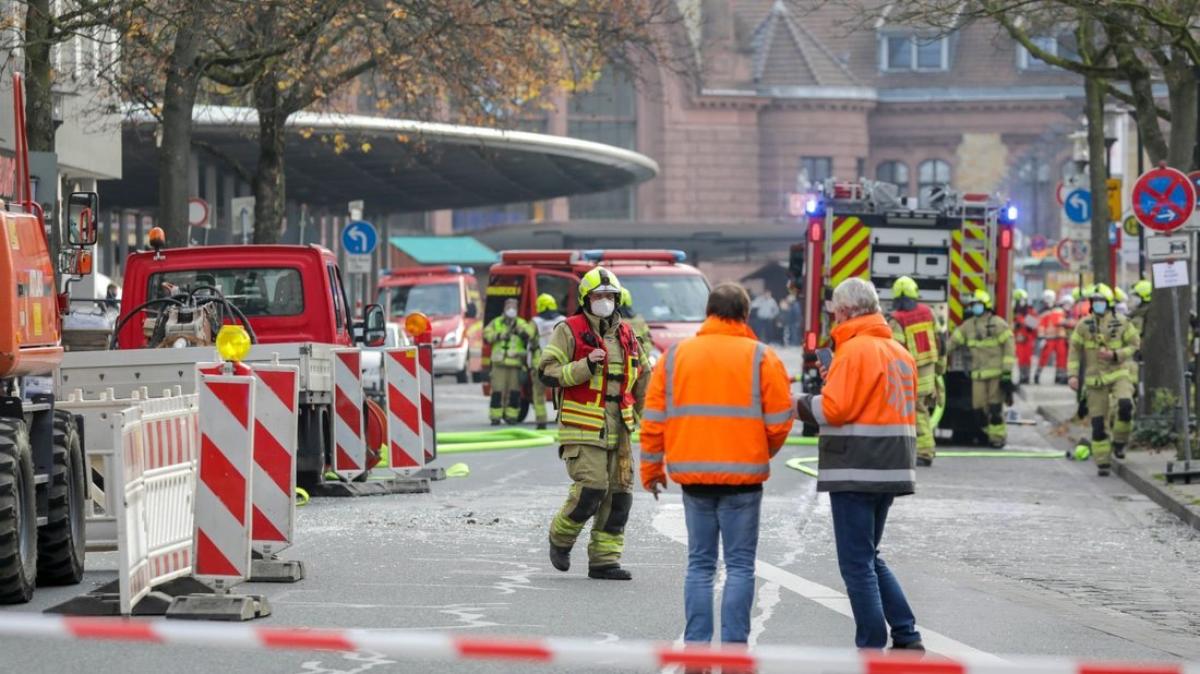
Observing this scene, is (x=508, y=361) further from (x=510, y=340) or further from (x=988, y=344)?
(x=988, y=344)

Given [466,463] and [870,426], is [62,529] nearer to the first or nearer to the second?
[870,426]

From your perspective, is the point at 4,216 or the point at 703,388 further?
the point at 4,216

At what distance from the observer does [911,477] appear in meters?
9.17

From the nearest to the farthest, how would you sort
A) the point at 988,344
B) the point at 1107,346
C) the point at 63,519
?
the point at 63,519, the point at 1107,346, the point at 988,344

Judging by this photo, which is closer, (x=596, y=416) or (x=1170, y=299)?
(x=596, y=416)

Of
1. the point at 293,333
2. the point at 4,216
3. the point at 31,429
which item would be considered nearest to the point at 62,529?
the point at 31,429

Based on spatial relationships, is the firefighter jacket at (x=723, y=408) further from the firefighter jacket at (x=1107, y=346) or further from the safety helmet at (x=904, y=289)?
the firefighter jacket at (x=1107, y=346)

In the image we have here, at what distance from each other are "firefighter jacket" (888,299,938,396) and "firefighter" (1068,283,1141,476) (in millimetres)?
1464

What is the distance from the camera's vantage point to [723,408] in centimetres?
888

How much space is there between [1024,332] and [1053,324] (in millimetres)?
909

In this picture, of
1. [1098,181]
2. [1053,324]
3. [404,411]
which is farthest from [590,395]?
[1053,324]

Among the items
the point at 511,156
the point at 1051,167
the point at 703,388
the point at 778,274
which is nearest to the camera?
the point at 703,388

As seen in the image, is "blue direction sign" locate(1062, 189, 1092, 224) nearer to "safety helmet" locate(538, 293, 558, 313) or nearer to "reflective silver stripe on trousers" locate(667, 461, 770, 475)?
"safety helmet" locate(538, 293, 558, 313)

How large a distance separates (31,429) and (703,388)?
4072 millimetres
